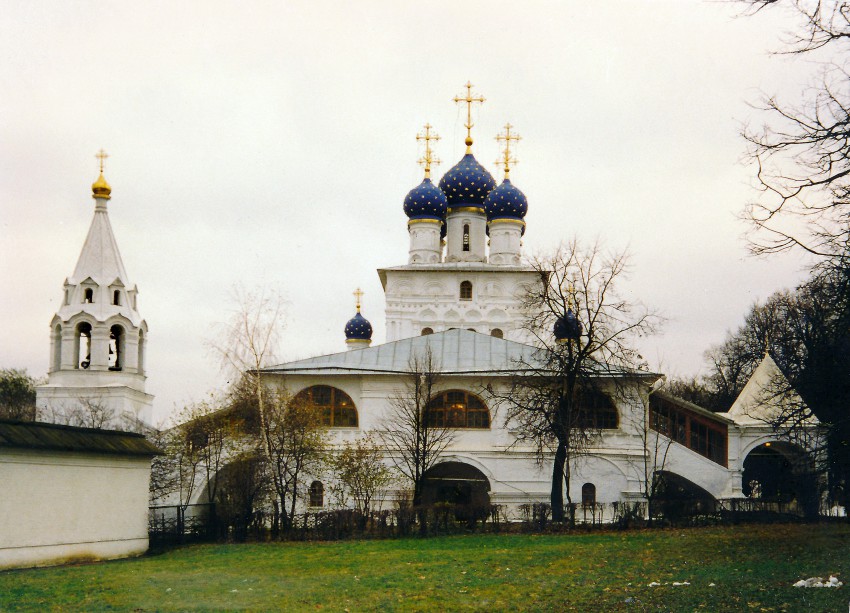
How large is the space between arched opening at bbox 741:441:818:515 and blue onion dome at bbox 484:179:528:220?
14.8m

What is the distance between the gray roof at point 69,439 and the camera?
16203 mm

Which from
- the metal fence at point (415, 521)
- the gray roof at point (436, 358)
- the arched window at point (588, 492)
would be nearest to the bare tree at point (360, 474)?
the metal fence at point (415, 521)

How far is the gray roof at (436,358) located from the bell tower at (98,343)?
227 inches

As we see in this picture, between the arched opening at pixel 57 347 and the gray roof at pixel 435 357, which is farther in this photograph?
the arched opening at pixel 57 347

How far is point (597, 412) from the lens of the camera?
96.2 feet

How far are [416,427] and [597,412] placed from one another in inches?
225

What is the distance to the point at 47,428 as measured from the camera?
17.2m

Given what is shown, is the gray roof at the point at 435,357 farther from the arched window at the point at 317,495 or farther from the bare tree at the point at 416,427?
the arched window at the point at 317,495

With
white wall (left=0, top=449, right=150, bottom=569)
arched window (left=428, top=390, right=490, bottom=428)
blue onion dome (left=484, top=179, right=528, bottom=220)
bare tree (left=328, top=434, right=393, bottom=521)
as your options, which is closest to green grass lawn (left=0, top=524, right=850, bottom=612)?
white wall (left=0, top=449, right=150, bottom=569)

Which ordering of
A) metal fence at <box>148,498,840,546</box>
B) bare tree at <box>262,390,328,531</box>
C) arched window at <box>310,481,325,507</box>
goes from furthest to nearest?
1. arched window at <box>310,481,325,507</box>
2. bare tree at <box>262,390,328,531</box>
3. metal fence at <box>148,498,840,546</box>

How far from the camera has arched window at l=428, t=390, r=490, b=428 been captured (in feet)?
98.8

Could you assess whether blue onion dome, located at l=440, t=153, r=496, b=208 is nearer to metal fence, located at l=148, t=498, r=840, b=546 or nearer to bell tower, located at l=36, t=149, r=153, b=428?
bell tower, located at l=36, t=149, r=153, b=428

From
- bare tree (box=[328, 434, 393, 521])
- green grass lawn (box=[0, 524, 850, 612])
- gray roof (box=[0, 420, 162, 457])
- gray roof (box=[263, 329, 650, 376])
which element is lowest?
green grass lawn (box=[0, 524, 850, 612])

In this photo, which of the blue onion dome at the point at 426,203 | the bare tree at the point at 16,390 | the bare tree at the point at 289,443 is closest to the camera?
the bare tree at the point at 289,443
